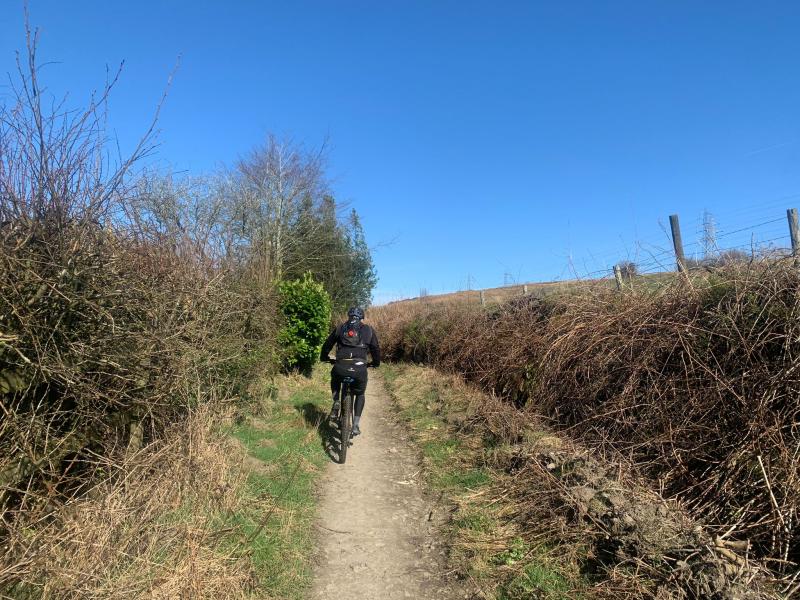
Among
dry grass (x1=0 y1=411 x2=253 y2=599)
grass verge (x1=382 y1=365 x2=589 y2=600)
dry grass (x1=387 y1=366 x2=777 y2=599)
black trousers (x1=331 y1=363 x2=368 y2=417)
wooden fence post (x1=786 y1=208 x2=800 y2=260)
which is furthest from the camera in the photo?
black trousers (x1=331 y1=363 x2=368 y2=417)

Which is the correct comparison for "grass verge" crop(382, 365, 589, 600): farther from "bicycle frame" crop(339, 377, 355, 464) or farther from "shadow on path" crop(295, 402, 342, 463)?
"shadow on path" crop(295, 402, 342, 463)

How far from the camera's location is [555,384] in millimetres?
7137

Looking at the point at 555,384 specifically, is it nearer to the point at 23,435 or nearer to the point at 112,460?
the point at 112,460

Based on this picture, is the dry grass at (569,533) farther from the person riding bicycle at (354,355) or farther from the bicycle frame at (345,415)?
the person riding bicycle at (354,355)

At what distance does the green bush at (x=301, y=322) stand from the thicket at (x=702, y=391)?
6.50m

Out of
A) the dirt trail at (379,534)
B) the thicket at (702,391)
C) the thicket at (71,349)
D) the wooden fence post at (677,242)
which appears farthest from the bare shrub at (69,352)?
the wooden fence post at (677,242)

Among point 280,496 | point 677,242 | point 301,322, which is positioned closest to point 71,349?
point 280,496

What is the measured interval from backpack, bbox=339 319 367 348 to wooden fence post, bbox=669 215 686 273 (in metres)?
4.42

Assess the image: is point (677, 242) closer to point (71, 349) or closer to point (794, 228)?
point (794, 228)

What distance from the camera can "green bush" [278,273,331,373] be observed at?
1212 centimetres

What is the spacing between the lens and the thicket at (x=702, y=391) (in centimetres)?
379

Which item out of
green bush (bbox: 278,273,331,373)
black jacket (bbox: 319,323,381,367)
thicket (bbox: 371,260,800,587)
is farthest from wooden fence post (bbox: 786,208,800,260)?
green bush (bbox: 278,273,331,373)

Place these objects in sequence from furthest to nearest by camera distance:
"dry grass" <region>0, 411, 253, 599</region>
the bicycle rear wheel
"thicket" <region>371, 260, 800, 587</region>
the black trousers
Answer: the black trousers < the bicycle rear wheel < "thicket" <region>371, 260, 800, 587</region> < "dry grass" <region>0, 411, 253, 599</region>

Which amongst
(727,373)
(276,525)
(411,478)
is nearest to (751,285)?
(727,373)
